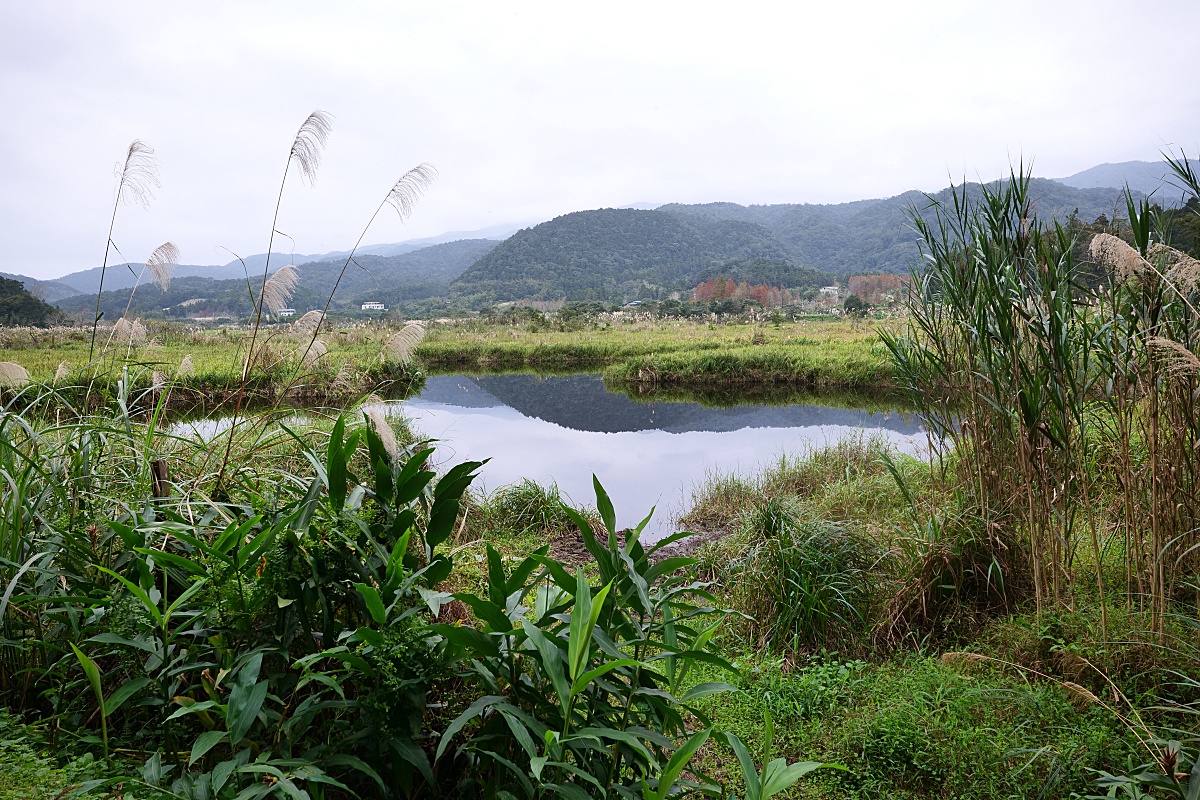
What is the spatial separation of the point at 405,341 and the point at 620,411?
1064cm

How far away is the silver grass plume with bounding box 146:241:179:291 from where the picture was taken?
9.30 feet

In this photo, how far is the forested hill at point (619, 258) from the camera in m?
57.4

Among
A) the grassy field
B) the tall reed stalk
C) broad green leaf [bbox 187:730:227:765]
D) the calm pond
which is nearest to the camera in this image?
broad green leaf [bbox 187:730:227:765]

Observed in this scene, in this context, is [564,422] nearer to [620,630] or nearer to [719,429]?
[719,429]

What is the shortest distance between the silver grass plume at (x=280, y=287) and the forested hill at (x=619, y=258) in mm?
51261

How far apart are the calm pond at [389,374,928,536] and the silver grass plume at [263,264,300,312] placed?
3.63 meters

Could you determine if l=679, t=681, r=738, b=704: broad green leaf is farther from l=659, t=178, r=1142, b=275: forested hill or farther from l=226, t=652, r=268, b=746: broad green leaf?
l=659, t=178, r=1142, b=275: forested hill

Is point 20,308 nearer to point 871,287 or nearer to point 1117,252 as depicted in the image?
point 1117,252

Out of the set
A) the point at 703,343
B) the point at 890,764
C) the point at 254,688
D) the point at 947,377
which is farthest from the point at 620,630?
the point at 703,343

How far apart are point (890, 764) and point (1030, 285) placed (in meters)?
2.06

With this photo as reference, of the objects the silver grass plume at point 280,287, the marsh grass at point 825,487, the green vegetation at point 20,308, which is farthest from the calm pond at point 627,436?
the green vegetation at point 20,308

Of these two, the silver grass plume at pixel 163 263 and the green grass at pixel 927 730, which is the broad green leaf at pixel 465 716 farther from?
the silver grass plume at pixel 163 263

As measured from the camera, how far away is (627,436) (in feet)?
35.1

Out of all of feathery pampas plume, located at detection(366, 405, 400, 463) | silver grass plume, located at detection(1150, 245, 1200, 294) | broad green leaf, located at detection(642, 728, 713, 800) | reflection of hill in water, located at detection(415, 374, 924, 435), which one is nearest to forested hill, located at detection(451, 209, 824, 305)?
reflection of hill in water, located at detection(415, 374, 924, 435)
